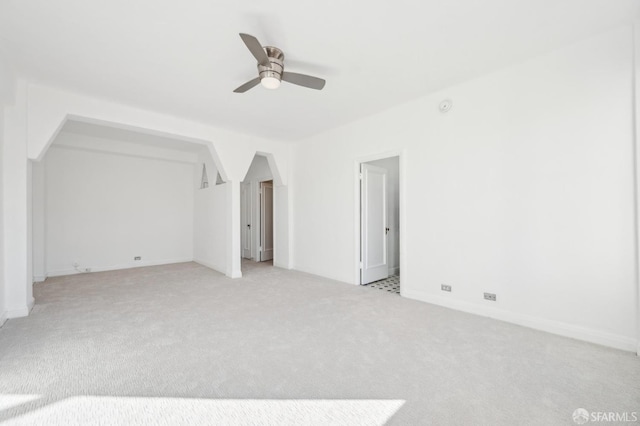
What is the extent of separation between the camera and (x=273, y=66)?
2488mm

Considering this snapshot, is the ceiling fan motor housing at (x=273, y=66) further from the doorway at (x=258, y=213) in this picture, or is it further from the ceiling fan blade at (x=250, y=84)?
the doorway at (x=258, y=213)

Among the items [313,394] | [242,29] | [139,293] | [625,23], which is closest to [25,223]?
[139,293]

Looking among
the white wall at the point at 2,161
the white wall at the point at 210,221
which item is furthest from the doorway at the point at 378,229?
the white wall at the point at 2,161

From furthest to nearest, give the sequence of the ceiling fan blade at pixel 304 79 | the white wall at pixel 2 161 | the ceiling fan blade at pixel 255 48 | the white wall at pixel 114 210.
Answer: the white wall at pixel 114 210, the white wall at pixel 2 161, the ceiling fan blade at pixel 304 79, the ceiling fan blade at pixel 255 48

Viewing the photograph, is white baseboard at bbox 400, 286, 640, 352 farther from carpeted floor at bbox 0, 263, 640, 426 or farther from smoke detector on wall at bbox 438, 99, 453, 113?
smoke detector on wall at bbox 438, 99, 453, 113

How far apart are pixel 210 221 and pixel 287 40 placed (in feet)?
15.3

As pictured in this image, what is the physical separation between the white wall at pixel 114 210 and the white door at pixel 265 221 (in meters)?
1.84

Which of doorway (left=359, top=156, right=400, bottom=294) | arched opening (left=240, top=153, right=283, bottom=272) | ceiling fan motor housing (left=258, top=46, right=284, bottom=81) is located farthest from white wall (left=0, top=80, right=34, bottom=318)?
doorway (left=359, top=156, right=400, bottom=294)

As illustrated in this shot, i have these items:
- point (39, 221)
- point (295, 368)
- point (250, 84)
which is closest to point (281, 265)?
point (295, 368)

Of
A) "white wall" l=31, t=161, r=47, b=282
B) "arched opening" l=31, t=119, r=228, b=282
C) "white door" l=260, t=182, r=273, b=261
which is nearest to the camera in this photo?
"white wall" l=31, t=161, r=47, b=282

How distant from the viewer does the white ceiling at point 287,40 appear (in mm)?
2061

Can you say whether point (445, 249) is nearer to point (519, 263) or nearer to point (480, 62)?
point (519, 263)

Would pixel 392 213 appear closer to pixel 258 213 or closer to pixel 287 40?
pixel 258 213

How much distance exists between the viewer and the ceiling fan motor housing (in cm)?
246
